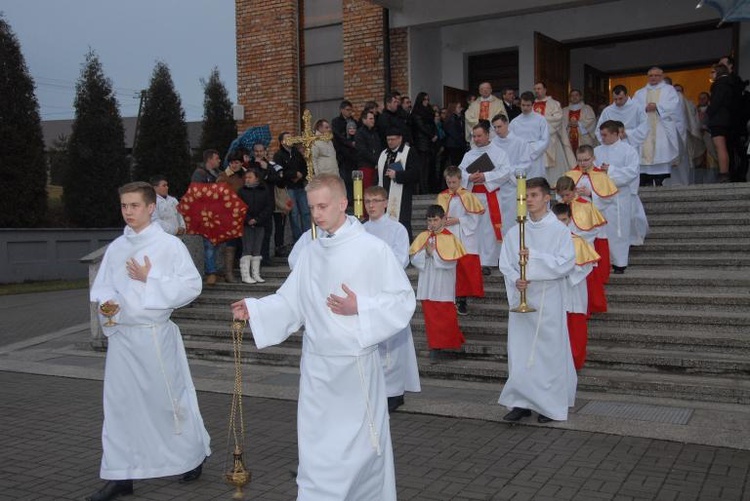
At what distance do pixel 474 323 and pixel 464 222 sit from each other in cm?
131

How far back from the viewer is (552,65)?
16.6 meters

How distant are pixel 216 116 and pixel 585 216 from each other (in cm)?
2933

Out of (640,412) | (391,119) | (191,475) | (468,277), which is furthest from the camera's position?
(391,119)

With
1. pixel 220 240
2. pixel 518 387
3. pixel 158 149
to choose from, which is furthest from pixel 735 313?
pixel 158 149

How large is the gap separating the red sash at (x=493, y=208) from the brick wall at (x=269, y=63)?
843 cm

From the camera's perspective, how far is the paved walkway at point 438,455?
18.0ft

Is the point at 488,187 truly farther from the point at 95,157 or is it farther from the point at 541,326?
the point at 95,157

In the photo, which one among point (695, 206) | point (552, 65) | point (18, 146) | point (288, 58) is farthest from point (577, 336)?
point (18, 146)

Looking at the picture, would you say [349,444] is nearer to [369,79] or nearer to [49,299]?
[369,79]

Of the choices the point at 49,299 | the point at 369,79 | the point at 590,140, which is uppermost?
the point at 369,79

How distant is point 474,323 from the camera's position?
32.3ft

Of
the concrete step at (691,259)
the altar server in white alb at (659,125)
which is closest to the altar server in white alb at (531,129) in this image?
the altar server in white alb at (659,125)

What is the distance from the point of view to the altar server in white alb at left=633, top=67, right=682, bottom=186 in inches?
539

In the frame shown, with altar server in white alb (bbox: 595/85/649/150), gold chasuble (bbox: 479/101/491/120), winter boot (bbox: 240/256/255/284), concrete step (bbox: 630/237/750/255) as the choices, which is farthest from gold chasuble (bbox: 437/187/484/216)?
gold chasuble (bbox: 479/101/491/120)
